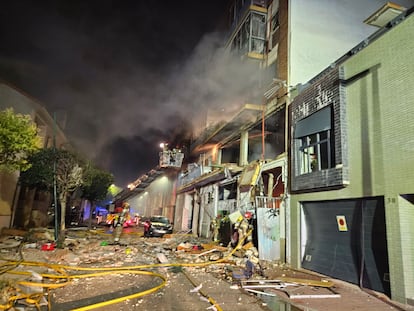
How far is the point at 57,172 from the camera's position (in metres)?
14.5

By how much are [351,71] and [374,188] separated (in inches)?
140

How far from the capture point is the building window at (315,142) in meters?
8.66

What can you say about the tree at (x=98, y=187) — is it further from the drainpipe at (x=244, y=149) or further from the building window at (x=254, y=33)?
the building window at (x=254, y=33)

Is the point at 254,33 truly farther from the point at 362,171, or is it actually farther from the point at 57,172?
the point at 57,172

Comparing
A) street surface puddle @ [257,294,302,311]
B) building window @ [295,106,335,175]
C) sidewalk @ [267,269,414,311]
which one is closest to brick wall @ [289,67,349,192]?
building window @ [295,106,335,175]

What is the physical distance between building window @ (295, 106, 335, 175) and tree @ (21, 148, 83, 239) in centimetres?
1155

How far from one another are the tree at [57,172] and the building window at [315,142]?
11550 mm

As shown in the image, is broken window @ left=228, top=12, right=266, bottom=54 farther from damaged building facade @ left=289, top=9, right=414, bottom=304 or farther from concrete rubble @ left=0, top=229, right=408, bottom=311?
concrete rubble @ left=0, top=229, right=408, bottom=311

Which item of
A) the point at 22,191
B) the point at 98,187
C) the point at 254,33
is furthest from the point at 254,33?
the point at 98,187

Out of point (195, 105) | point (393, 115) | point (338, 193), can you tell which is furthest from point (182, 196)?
point (393, 115)

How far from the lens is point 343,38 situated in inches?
513

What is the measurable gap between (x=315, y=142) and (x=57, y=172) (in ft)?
42.6

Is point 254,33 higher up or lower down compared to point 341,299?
higher up

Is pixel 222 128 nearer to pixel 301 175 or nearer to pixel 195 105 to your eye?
pixel 195 105
